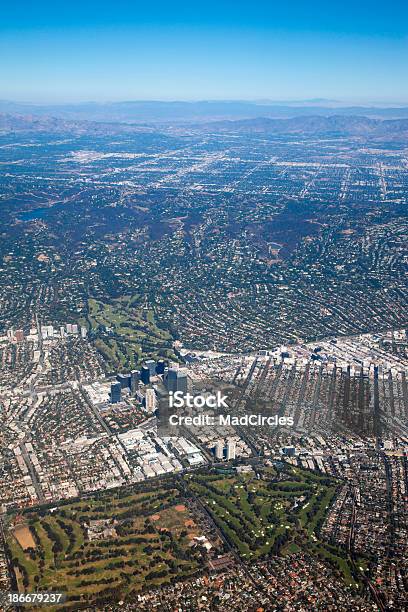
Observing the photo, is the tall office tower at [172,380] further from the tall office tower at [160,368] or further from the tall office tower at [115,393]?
the tall office tower at [115,393]

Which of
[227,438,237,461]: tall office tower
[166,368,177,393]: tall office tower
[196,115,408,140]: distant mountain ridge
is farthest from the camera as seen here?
[196,115,408,140]: distant mountain ridge

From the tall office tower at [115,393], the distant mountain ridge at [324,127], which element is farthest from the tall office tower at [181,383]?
the distant mountain ridge at [324,127]

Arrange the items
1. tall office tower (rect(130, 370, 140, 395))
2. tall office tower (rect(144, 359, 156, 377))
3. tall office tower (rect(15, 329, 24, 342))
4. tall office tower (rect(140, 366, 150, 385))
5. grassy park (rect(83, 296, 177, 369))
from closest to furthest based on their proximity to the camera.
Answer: tall office tower (rect(130, 370, 140, 395))
tall office tower (rect(140, 366, 150, 385))
tall office tower (rect(144, 359, 156, 377))
grassy park (rect(83, 296, 177, 369))
tall office tower (rect(15, 329, 24, 342))

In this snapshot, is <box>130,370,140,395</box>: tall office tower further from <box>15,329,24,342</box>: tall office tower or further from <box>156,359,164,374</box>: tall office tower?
<box>15,329,24,342</box>: tall office tower

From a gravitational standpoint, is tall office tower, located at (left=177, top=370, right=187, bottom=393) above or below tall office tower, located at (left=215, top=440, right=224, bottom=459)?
above

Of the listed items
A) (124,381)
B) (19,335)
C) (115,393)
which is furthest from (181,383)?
(19,335)

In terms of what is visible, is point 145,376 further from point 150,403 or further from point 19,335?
point 19,335

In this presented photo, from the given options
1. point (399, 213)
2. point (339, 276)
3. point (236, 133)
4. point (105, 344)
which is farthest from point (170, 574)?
point (236, 133)

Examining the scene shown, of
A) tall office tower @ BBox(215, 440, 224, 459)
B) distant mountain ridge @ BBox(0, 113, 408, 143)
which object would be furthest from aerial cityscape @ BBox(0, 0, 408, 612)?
distant mountain ridge @ BBox(0, 113, 408, 143)

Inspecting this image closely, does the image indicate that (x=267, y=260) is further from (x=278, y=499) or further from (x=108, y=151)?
(x=108, y=151)
